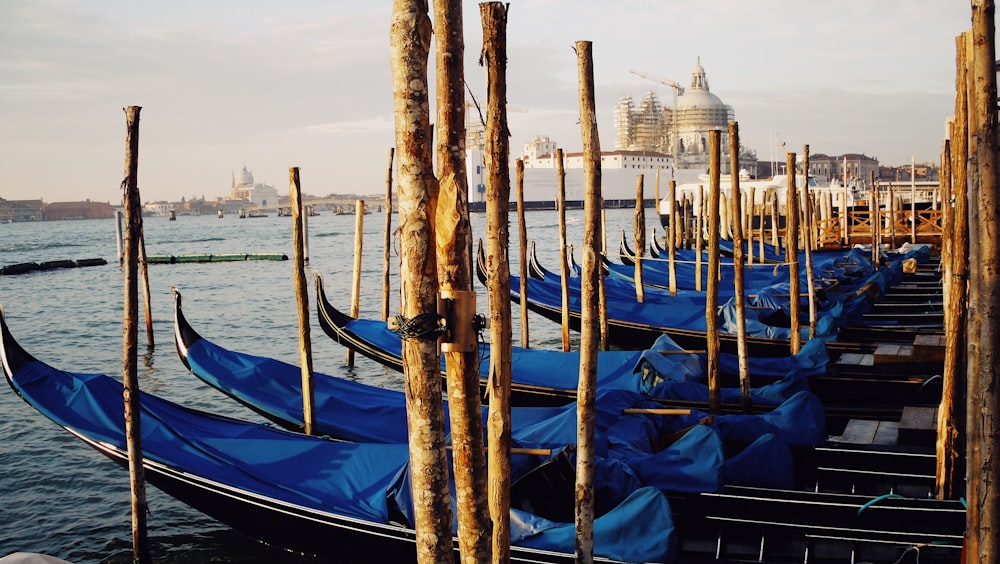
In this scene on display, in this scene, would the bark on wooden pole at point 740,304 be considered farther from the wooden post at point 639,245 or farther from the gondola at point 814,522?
the wooden post at point 639,245

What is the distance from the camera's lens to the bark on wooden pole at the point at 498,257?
344 centimetres

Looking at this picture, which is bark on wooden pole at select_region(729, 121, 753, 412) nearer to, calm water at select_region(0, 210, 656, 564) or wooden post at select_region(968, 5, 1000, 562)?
calm water at select_region(0, 210, 656, 564)

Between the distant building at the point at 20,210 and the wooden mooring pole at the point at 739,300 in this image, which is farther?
the distant building at the point at 20,210

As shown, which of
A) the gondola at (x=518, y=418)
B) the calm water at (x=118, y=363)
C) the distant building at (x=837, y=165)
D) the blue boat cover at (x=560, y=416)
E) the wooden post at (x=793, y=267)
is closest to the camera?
the blue boat cover at (x=560, y=416)

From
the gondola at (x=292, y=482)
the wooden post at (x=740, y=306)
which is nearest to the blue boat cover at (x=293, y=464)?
the gondola at (x=292, y=482)

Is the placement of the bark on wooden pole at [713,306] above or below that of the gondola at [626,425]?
above

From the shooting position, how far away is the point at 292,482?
→ 4.93 metres

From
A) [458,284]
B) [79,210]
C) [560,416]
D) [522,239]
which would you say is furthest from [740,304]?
[79,210]

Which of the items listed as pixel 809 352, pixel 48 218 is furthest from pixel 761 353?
pixel 48 218

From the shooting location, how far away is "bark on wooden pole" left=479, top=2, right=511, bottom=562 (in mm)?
3441

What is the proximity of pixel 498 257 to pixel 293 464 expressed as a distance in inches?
92.2

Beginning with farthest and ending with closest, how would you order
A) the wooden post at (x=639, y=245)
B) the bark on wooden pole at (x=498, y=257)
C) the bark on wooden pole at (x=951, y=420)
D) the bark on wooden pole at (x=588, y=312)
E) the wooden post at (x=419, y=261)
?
the wooden post at (x=639, y=245) < the bark on wooden pole at (x=951, y=420) < the bark on wooden pole at (x=588, y=312) < the bark on wooden pole at (x=498, y=257) < the wooden post at (x=419, y=261)

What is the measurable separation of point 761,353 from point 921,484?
4.29 metres

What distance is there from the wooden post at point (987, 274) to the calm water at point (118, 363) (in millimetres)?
3809
